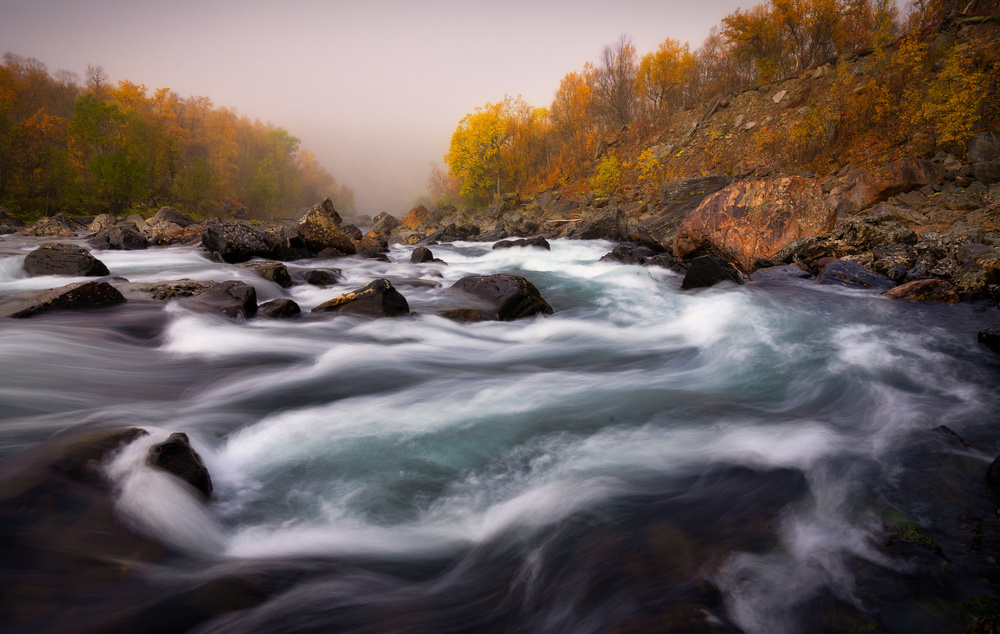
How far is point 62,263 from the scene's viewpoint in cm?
933

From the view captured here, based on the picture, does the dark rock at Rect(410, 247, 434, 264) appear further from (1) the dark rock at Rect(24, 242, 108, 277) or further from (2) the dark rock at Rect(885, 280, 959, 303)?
(2) the dark rock at Rect(885, 280, 959, 303)

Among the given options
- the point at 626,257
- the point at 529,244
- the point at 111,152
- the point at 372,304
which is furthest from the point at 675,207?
the point at 111,152

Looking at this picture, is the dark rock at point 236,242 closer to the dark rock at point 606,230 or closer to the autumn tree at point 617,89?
the dark rock at point 606,230

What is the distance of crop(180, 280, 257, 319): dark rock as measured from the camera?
21.8ft

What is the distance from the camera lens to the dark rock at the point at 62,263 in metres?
9.07

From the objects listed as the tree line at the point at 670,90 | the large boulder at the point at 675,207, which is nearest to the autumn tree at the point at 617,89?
the tree line at the point at 670,90

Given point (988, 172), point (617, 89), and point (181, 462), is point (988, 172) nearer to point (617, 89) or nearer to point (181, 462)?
point (181, 462)

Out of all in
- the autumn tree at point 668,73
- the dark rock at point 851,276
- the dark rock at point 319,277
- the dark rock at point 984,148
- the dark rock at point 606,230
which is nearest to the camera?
the dark rock at point 851,276

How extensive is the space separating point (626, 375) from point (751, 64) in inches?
2033

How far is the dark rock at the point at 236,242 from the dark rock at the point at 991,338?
46.1ft

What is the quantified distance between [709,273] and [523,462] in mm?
6947

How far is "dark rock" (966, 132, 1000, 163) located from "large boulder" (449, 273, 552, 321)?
1342 cm

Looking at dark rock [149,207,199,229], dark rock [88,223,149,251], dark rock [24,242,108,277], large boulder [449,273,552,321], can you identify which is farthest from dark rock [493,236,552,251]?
dark rock [149,207,199,229]

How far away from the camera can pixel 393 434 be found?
4.02 metres
